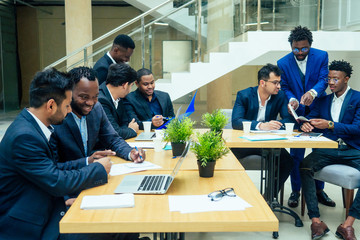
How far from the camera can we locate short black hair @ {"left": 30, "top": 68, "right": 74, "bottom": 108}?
1.83 metres

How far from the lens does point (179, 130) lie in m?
2.44

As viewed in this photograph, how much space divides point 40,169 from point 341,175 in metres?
2.50

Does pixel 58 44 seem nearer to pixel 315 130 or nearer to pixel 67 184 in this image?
pixel 315 130

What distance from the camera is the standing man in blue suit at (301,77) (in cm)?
400

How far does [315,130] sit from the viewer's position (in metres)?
3.85

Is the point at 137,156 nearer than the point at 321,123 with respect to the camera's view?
Yes

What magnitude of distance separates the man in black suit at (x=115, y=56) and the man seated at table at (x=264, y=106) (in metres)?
1.31

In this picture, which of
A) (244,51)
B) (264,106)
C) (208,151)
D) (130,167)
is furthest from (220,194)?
(244,51)

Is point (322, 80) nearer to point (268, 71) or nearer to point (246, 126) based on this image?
point (268, 71)

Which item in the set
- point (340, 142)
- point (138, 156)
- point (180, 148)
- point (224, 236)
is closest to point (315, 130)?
point (340, 142)

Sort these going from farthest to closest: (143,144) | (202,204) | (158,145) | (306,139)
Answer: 1. (306,139)
2. (143,144)
3. (158,145)
4. (202,204)

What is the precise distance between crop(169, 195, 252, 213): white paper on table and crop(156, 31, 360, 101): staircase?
4.73m

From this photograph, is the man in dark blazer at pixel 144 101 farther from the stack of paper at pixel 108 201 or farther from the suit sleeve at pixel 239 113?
the stack of paper at pixel 108 201

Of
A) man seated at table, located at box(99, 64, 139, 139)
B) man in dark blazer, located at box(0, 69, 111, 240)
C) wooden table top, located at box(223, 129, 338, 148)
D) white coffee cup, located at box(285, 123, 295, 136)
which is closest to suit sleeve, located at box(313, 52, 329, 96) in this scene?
white coffee cup, located at box(285, 123, 295, 136)
